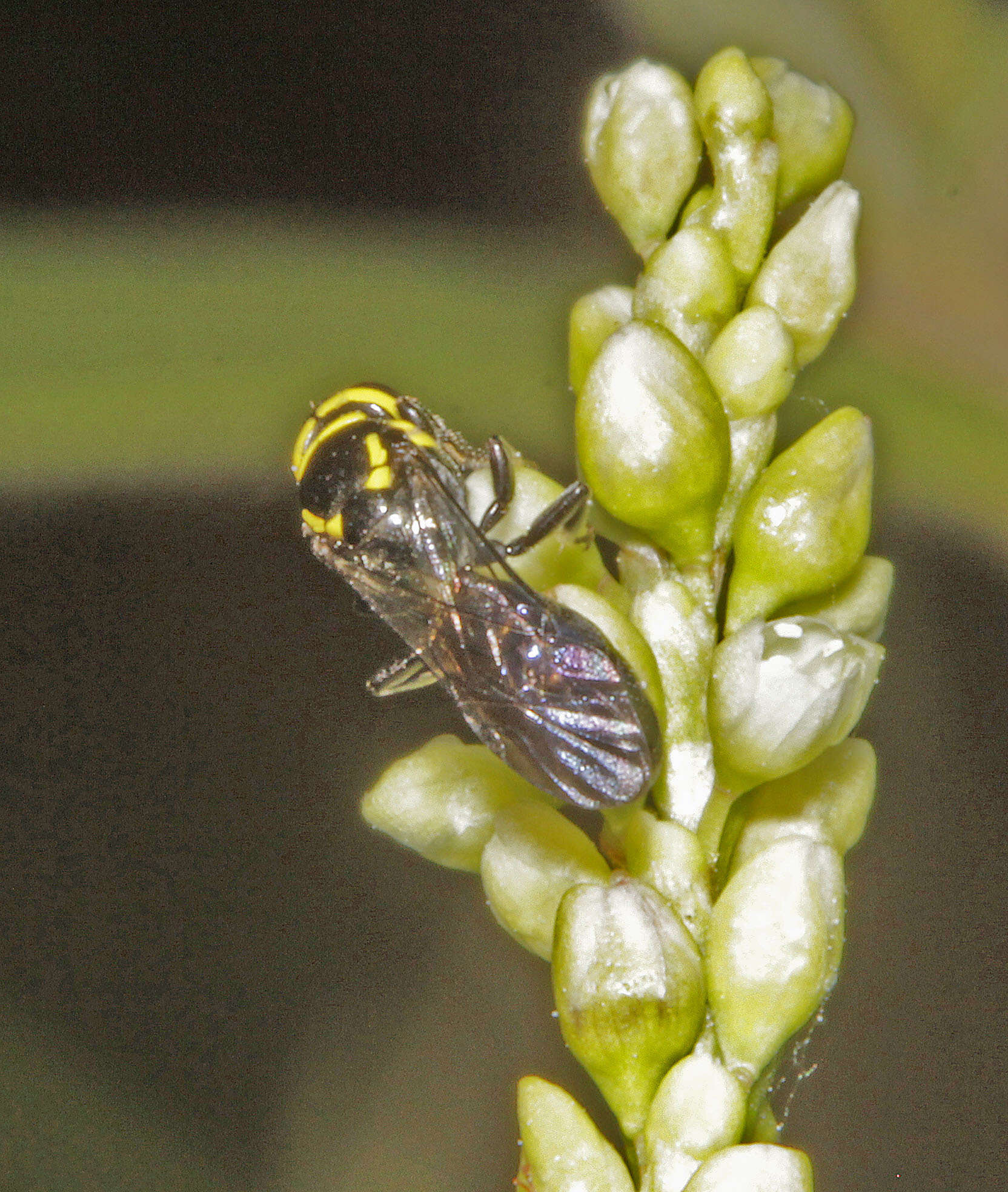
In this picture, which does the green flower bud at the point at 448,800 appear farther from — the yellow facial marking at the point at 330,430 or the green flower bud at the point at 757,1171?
the yellow facial marking at the point at 330,430

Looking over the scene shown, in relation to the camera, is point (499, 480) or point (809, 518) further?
point (499, 480)

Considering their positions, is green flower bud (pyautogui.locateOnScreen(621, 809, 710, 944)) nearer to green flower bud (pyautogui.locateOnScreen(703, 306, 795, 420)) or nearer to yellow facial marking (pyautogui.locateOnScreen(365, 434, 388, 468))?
green flower bud (pyautogui.locateOnScreen(703, 306, 795, 420))

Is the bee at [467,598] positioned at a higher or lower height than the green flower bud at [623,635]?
lower

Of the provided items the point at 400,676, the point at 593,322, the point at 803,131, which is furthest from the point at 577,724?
the point at 803,131

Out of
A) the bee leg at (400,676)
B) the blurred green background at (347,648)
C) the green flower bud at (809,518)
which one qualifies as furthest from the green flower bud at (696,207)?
the blurred green background at (347,648)

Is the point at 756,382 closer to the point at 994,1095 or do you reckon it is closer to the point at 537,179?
the point at 994,1095

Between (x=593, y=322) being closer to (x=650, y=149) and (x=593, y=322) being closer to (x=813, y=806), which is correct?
(x=650, y=149)
